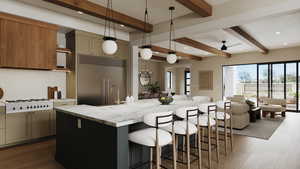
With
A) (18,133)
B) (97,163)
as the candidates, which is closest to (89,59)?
(18,133)

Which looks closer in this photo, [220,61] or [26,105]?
[26,105]

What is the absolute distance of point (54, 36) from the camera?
4047 mm

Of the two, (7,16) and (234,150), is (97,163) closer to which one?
(234,150)

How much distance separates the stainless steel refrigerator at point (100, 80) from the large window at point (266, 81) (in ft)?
21.4

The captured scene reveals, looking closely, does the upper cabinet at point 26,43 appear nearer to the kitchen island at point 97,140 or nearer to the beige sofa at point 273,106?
the kitchen island at point 97,140

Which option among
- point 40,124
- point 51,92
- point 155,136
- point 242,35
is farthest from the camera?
point 242,35

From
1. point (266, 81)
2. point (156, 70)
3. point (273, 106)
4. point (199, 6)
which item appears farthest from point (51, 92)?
point (266, 81)

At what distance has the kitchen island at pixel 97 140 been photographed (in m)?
1.84

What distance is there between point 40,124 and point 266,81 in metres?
9.33

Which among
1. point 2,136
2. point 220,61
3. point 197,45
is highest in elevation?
point 197,45

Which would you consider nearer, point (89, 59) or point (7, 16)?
point (7, 16)

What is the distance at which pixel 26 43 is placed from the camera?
12.0 ft

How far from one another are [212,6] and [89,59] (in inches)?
126

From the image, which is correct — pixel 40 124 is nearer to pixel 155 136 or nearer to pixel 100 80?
pixel 100 80
